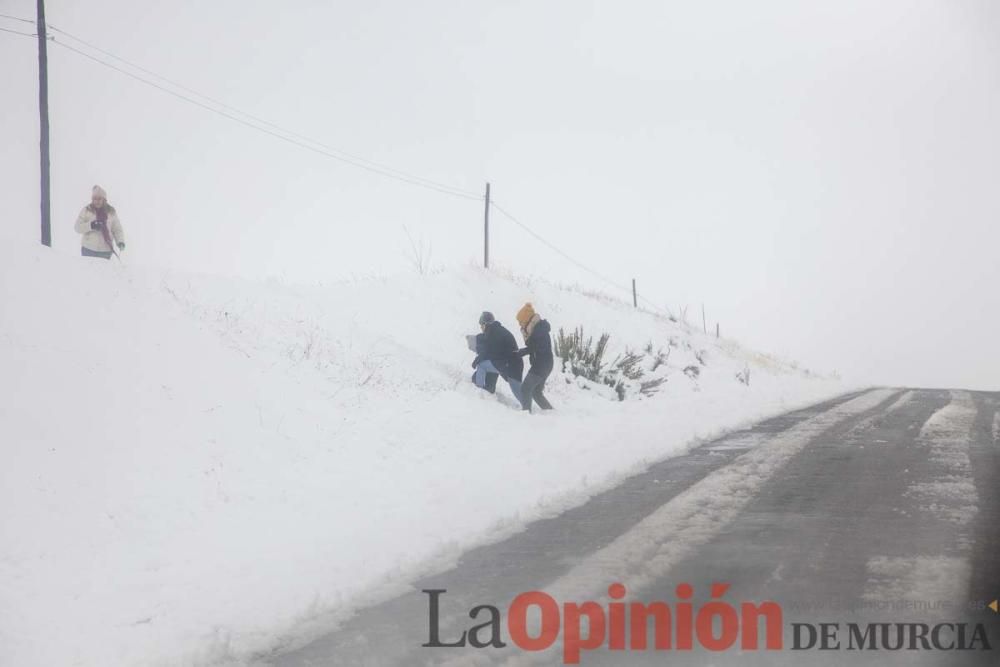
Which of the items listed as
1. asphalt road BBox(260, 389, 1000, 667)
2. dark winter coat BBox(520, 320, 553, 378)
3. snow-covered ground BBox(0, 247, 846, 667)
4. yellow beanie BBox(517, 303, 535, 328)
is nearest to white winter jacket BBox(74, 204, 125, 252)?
snow-covered ground BBox(0, 247, 846, 667)

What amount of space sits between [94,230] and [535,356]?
7.06 m

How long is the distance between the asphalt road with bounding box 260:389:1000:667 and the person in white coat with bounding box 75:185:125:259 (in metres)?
9.26

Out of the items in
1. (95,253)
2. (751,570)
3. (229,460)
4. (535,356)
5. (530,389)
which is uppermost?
A: (95,253)

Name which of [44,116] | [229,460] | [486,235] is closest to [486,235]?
[486,235]

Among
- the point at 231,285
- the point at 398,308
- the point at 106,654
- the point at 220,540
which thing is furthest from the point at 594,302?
the point at 106,654

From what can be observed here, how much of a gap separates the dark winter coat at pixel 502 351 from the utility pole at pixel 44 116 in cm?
846

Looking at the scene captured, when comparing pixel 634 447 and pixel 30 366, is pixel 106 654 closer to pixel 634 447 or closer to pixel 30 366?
pixel 30 366

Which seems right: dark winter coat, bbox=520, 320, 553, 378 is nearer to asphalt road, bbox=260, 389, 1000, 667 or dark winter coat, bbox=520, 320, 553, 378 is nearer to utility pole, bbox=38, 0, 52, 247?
asphalt road, bbox=260, 389, 1000, 667

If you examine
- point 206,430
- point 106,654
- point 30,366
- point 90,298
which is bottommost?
point 106,654

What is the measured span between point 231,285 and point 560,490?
10958 millimetres

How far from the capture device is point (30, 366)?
8.71m

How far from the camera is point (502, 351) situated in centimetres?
1424

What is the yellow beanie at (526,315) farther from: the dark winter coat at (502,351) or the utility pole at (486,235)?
the utility pole at (486,235)

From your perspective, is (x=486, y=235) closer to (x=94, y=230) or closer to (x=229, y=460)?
(x=94, y=230)
